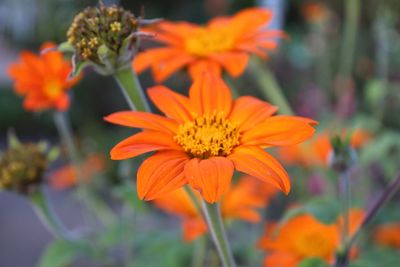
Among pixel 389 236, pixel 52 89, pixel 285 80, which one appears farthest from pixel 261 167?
pixel 285 80

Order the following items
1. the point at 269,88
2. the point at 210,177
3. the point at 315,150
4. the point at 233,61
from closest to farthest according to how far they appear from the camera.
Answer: the point at 210,177
the point at 233,61
the point at 269,88
the point at 315,150

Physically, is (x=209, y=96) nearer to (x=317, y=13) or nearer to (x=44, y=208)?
(x=44, y=208)

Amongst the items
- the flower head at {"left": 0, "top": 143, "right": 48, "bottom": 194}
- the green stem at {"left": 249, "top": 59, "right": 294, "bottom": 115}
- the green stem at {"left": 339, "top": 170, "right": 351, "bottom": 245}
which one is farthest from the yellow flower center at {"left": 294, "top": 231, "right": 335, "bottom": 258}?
the flower head at {"left": 0, "top": 143, "right": 48, "bottom": 194}

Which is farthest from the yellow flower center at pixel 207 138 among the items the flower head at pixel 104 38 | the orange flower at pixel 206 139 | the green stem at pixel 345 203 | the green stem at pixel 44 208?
the green stem at pixel 44 208

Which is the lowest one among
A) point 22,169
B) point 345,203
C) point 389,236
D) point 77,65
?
point 389,236

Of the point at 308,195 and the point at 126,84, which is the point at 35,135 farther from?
the point at 126,84

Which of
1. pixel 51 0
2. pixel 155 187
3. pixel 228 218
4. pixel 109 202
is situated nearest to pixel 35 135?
pixel 51 0

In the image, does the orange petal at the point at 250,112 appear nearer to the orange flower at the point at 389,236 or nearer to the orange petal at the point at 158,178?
the orange petal at the point at 158,178
